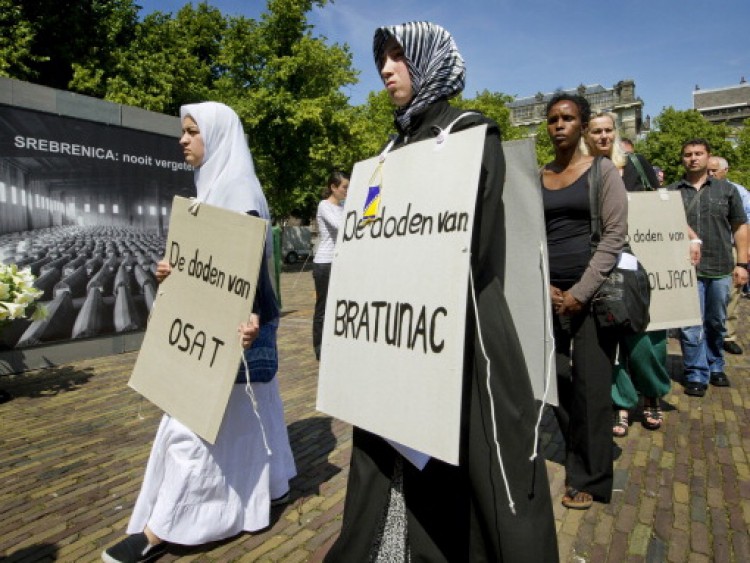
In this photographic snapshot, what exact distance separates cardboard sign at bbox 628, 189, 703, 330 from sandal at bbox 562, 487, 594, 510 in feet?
5.97

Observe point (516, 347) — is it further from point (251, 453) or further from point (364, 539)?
point (251, 453)

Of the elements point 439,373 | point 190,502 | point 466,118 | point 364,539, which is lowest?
point 190,502

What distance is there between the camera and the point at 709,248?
17.7 feet

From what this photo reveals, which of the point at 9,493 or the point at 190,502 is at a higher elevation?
the point at 190,502

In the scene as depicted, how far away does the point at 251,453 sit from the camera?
112 inches

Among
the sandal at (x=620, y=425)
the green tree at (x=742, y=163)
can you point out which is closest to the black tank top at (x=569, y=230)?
the sandal at (x=620, y=425)

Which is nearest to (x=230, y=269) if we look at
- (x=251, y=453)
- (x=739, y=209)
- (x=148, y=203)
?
(x=251, y=453)

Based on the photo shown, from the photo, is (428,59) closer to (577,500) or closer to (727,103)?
(577,500)

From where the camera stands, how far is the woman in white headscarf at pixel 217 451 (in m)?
2.61

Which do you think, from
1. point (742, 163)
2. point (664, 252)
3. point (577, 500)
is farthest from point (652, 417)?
point (742, 163)

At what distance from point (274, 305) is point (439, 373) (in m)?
1.43

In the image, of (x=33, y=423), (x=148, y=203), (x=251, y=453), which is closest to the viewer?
(x=251, y=453)

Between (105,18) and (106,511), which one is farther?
(105,18)

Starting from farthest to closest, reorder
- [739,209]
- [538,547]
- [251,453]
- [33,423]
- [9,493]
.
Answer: [739,209] < [33,423] < [9,493] < [251,453] < [538,547]
